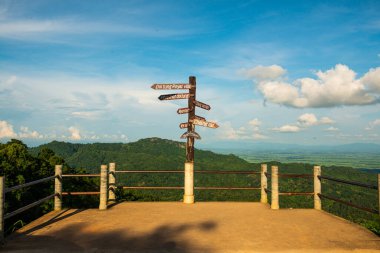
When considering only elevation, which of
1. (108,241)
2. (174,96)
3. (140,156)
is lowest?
(140,156)

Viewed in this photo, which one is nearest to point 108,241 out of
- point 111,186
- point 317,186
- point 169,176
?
point 111,186

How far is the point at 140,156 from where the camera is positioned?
89.9 metres

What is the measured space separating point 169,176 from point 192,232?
235 feet

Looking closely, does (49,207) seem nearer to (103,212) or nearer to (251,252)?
(103,212)

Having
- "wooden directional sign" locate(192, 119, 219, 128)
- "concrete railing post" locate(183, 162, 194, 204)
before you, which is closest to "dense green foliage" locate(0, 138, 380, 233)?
"concrete railing post" locate(183, 162, 194, 204)

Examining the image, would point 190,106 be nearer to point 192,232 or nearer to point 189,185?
point 189,185

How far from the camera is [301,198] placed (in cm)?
6328

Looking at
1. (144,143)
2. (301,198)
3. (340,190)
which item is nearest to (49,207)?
(301,198)

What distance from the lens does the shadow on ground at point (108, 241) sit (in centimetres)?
493

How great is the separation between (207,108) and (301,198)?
59418 mm

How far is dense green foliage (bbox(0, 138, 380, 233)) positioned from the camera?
1819 centimetres

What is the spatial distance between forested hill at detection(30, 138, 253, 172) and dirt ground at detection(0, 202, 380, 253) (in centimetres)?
7066

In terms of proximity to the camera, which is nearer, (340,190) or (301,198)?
(301,198)

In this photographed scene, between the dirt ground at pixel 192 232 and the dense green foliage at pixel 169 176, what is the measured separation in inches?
256
